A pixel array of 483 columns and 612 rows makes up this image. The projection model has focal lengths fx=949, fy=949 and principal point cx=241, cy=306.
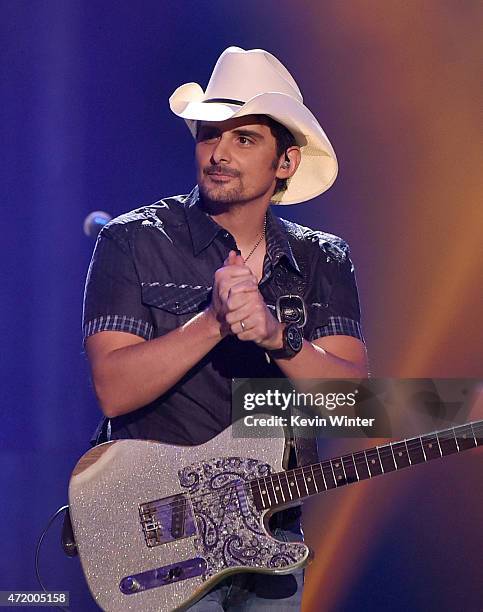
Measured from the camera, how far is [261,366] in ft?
7.23

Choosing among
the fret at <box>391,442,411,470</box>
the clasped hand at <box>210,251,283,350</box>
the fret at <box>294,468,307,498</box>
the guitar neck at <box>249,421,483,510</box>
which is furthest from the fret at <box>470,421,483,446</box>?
the clasped hand at <box>210,251,283,350</box>

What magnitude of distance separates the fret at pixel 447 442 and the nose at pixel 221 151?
78 centimetres

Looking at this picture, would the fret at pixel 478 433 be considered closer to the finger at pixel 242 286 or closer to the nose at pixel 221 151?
the finger at pixel 242 286

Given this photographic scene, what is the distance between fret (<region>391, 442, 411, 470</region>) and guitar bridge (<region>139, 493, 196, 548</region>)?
451 millimetres

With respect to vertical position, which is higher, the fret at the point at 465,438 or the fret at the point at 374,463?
the fret at the point at 465,438

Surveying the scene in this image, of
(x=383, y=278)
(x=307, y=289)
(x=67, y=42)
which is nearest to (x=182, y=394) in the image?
(x=307, y=289)

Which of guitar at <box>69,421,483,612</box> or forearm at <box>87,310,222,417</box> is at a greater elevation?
forearm at <box>87,310,222,417</box>

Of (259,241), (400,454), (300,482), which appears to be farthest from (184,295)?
(400,454)

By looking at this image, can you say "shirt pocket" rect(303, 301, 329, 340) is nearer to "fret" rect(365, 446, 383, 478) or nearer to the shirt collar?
the shirt collar

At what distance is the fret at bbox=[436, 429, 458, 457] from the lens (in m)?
2.02

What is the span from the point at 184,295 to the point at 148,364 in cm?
23

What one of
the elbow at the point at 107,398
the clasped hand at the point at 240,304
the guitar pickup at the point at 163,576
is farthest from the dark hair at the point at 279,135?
the guitar pickup at the point at 163,576

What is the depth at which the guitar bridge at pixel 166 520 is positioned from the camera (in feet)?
6.52

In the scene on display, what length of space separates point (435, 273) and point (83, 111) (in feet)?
3.70
